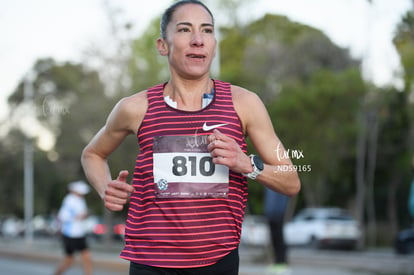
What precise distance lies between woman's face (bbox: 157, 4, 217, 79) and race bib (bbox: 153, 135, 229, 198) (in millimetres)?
312

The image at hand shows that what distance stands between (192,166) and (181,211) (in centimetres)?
21

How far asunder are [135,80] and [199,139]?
18218mm

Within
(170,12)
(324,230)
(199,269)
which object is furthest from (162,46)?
(324,230)

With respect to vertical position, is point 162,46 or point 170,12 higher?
point 170,12

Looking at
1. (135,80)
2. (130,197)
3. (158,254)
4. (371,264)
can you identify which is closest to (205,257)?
(158,254)

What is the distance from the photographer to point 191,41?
3002mm

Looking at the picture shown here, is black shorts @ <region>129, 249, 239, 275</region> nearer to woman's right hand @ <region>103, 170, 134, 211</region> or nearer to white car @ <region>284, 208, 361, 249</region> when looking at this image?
woman's right hand @ <region>103, 170, 134, 211</region>

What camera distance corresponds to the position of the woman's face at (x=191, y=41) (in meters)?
3.01

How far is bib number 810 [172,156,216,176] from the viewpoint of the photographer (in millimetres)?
2977

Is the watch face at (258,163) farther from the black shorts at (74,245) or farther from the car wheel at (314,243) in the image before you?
the car wheel at (314,243)

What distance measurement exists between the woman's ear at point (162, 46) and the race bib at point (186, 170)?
0.44 metres

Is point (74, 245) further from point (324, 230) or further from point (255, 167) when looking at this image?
point (324, 230)

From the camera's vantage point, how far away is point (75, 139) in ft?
72.3

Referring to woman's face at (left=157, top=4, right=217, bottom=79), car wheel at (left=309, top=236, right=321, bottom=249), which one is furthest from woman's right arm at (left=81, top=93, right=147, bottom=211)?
car wheel at (left=309, top=236, right=321, bottom=249)
